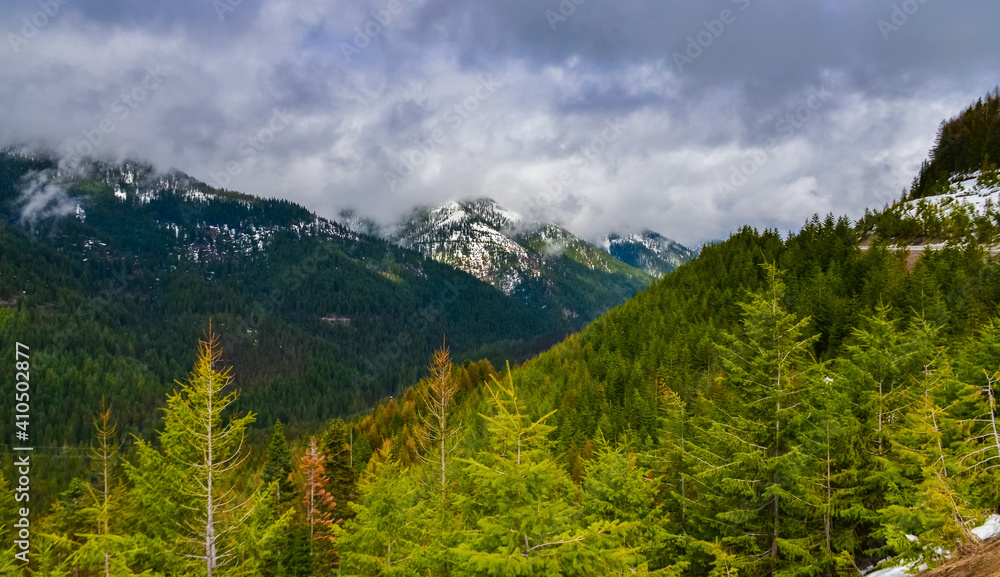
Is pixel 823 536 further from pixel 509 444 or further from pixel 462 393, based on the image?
pixel 462 393

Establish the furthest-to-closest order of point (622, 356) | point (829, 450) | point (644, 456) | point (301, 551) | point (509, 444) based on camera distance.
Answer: point (622, 356) < point (301, 551) < point (644, 456) < point (829, 450) < point (509, 444)

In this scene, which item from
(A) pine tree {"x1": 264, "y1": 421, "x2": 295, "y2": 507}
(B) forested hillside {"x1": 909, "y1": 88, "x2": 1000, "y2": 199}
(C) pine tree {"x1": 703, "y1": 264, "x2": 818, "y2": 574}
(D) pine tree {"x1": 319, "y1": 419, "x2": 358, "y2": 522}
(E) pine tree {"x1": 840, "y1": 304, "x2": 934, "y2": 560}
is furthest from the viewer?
(B) forested hillside {"x1": 909, "y1": 88, "x2": 1000, "y2": 199}

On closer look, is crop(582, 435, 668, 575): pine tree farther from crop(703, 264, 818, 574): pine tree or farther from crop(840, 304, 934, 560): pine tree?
crop(840, 304, 934, 560): pine tree

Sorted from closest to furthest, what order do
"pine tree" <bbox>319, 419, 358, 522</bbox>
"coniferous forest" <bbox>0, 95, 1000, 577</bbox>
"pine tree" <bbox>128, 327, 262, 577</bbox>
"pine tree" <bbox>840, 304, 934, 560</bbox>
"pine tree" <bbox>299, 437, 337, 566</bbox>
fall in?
1. "coniferous forest" <bbox>0, 95, 1000, 577</bbox>
2. "pine tree" <bbox>840, 304, 934, 560</bbox>
3. "pine tree" <bbox>128, 327, 262, 577</bbox>
4. "pine tree" <bbox>299, 437, 337, 566</bbox>
5. "pine tree" <bbox>319, 419, 358, 522</bbox>

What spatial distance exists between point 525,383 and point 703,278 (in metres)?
39.0

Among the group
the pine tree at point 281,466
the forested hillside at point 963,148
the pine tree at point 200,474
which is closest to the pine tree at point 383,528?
the pine tree at point 200,474

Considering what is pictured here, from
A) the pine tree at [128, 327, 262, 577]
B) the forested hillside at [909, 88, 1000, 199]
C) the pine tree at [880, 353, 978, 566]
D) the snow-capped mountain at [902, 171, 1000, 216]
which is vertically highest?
the forested hillside at [909, 88, 1000, 199]

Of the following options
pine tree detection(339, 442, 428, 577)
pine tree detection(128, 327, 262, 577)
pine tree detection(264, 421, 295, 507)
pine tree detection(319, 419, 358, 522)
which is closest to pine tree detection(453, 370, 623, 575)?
pine tree detection(128, 327, 262, 577)

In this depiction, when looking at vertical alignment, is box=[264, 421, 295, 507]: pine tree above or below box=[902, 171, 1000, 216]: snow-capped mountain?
below

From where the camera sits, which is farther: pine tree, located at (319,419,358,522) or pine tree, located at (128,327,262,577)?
pine tree, located at (319,419,358,522)

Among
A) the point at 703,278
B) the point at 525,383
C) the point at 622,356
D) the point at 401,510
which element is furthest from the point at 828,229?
the point at 401,510

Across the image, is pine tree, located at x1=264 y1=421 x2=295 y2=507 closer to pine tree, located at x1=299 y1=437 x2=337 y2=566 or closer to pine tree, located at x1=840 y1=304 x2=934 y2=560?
pine tree, located at x1=299 y1=437 x2=337 y2=566

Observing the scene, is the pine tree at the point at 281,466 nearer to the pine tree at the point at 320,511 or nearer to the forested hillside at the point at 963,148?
the pine tree at the point at 320,511

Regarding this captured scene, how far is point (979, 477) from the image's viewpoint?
12.3 m
